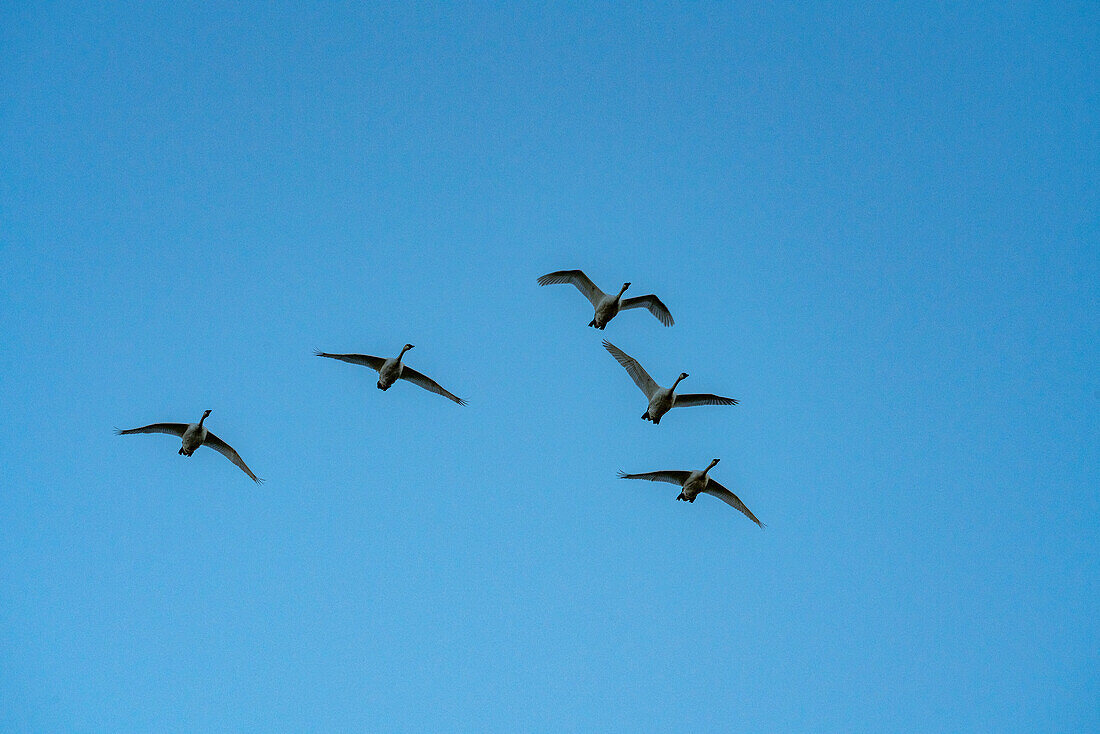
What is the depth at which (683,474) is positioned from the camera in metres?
35.9

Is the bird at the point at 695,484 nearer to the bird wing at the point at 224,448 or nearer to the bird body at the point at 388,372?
the bird body at the point at 388,372

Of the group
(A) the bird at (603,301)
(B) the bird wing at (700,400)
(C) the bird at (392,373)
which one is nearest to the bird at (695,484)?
(B) the bird wing at (700,400)

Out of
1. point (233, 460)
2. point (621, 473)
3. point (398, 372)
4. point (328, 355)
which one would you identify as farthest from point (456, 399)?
point (233, 460)

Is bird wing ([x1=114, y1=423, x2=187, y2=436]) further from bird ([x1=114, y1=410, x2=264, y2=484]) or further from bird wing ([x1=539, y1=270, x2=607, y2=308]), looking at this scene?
bird wing ([x1=539, y1=270, x2=607, y2=308])

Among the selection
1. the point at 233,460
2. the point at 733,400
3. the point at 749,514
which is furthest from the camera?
the point at 233,460

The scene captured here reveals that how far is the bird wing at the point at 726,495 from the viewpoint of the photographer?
36281 mm

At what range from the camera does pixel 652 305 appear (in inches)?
1393

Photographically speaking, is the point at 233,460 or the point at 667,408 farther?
the point at 233,460

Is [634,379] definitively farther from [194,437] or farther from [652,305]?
[194,437]

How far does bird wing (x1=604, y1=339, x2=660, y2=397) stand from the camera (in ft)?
115

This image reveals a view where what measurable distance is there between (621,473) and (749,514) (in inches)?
238

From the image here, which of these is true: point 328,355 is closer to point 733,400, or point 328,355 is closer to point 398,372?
point 398,372

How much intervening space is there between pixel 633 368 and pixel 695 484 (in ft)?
17.1

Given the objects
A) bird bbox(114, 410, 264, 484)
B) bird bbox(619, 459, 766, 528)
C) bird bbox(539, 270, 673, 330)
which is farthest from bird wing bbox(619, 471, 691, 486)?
bird bbox(114, 410, 264, 484)
